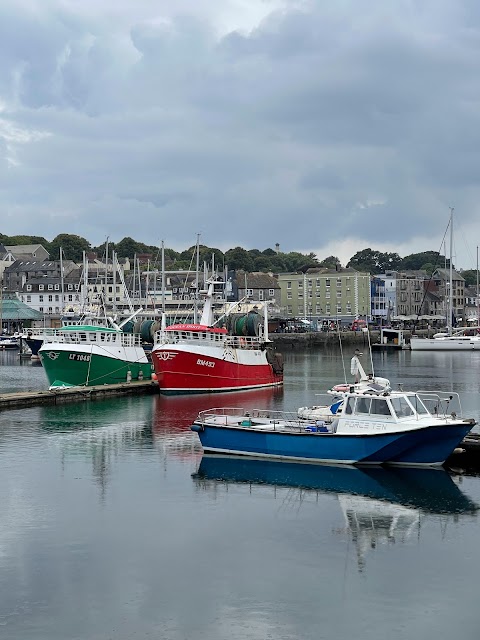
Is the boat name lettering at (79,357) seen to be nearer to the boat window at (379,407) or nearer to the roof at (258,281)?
the boat window at (379,407)

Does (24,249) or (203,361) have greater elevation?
(24,249)

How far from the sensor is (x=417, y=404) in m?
30.7

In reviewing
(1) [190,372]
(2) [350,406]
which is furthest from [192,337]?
(2) [350,406]

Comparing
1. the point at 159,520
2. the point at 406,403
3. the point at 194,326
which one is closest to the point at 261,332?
the point at 194,326

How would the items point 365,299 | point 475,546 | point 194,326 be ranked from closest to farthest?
point 475,546 < point 194,326 < point 365,299

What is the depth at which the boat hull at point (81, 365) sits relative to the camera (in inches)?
2270

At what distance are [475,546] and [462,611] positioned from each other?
15.1 feet

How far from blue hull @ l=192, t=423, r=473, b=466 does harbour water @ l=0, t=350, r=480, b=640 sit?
1.62ft

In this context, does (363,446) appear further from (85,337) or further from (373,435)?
(85,337)

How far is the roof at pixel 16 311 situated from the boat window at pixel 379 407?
12307cm

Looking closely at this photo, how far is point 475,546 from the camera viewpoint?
22281mm

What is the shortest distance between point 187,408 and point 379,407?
2260 centimetres

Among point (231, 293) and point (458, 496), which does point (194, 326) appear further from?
point (231, 293)

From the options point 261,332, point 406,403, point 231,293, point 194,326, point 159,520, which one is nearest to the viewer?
point 159,520
